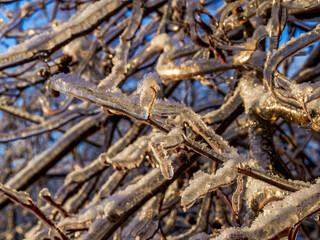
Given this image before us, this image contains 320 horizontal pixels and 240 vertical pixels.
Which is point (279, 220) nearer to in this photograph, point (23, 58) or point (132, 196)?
point (132, 196)

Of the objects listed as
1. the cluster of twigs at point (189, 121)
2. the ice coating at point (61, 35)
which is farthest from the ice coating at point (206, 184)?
the ice coating at point (61, 35)

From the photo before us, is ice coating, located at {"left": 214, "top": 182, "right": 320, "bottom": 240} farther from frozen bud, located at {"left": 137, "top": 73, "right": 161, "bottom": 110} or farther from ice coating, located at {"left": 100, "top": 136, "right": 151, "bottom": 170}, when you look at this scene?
ice coating, located at {"left": 100, "top": 136, "right": 151, "bottom": 170}

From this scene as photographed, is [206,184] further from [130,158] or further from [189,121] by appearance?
[130,158]

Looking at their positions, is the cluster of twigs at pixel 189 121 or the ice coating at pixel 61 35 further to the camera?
the ice coating at pixel 61 35

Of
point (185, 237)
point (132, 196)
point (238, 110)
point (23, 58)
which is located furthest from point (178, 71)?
point (185, 237)

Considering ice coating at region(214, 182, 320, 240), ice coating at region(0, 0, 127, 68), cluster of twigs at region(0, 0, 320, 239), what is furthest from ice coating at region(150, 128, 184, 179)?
ice coating at region(0, 0, 127, 68)

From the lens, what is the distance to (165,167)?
29.2 inches

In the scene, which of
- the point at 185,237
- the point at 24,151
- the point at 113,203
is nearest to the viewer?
the point at 113,203

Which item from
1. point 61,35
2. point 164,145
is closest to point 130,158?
point 61,35

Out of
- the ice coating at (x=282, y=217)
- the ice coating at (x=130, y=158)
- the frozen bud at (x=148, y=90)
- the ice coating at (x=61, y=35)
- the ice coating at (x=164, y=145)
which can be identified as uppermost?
the ice coating at (x=61, y=35)

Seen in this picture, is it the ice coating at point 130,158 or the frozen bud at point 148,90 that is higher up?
the ice coating at point 130,158

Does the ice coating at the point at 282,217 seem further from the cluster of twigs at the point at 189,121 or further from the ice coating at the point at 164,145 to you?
the ice coating at the point at 164,145

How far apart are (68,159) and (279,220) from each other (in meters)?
6.73

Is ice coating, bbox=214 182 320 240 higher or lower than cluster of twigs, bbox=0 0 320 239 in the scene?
lower
